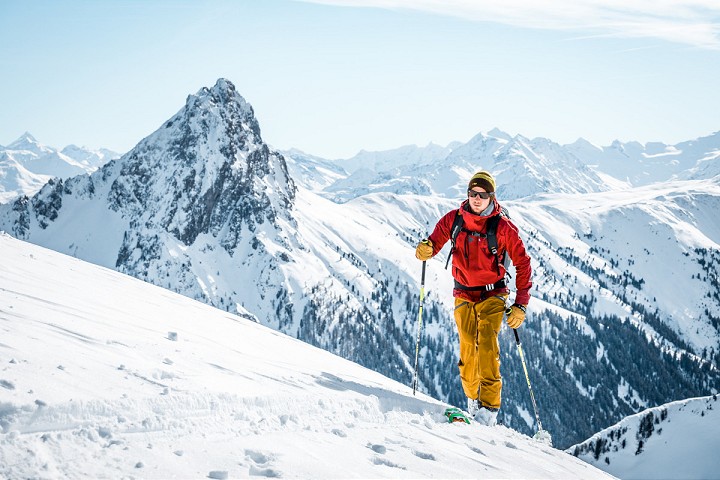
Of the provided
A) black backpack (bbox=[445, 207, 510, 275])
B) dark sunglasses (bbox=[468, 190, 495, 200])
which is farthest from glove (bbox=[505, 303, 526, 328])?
dark sunglasses (bbox=[468, 190, 495, 200])

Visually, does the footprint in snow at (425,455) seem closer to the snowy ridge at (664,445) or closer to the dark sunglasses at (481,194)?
the dark sunglasses at (481,194)

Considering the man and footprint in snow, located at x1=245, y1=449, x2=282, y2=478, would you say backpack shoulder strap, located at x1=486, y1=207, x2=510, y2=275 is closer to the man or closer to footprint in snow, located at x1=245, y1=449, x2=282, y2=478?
the man

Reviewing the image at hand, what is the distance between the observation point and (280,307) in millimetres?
185875

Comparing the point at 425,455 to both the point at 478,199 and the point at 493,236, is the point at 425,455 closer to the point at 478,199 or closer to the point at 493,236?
the point at 493,236

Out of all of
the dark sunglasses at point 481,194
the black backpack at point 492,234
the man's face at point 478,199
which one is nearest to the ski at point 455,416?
the black backpack at point 492,234

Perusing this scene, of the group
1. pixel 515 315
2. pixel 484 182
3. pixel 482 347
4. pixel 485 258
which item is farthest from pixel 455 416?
pixel 484 182

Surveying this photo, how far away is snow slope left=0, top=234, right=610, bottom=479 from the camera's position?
157 inches

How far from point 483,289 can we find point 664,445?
5517cm

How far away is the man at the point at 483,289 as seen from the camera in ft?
29.7

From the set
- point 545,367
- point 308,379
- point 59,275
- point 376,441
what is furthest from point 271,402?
point 545,367

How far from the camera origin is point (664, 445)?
5150 centimetres

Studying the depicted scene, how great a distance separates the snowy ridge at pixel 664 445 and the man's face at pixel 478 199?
50.4 meters

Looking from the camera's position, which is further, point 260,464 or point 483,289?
point 483,289

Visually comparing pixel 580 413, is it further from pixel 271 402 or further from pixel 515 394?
pixel 271 402
